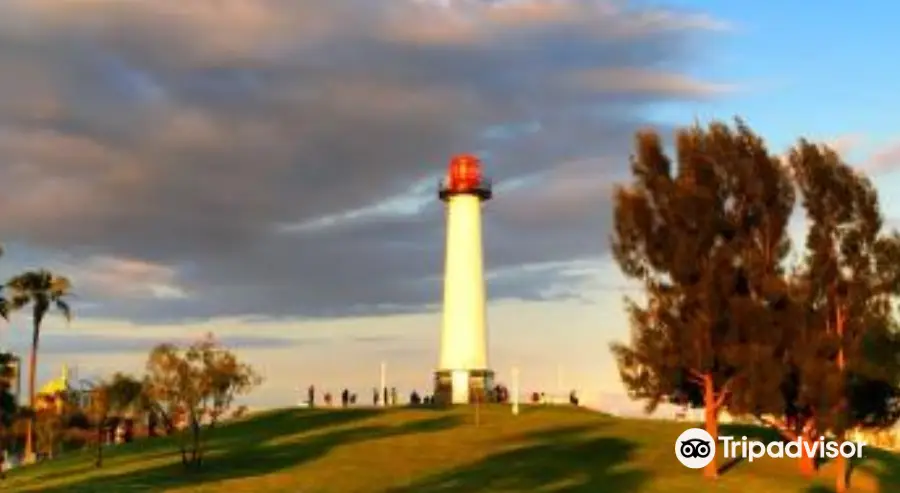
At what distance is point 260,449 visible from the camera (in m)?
72.3

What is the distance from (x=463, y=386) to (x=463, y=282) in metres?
9.04

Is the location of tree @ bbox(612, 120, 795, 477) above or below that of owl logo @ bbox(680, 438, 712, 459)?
above

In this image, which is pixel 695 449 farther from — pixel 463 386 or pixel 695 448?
pixel 463 386

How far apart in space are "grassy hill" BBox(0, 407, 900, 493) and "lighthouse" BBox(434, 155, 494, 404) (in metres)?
19.4

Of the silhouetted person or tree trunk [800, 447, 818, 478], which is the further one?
the silhouetted person

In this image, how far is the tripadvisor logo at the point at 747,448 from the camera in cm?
6662

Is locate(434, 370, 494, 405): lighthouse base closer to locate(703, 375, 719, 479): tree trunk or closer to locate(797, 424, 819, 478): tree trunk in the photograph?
locate(703, 375, 719, 479): tree trunk

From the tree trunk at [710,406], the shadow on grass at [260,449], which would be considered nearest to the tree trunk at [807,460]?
the tree trunk at [710,406]

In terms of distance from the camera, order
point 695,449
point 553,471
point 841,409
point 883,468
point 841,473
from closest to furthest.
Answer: point 553,471 < point 841,473 < point 841,409 < point 695,449 < point 883,468

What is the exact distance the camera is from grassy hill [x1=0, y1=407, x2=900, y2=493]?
58.8m

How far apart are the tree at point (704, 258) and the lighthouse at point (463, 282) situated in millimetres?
39049

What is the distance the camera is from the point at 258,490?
182ft

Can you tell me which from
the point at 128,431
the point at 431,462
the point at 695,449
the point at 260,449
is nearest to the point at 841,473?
the point at 695,449

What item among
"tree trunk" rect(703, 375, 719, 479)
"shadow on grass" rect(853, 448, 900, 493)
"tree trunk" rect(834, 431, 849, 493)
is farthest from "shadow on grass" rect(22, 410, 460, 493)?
"shadow on grass" rect(853, 448, 900, 493)
